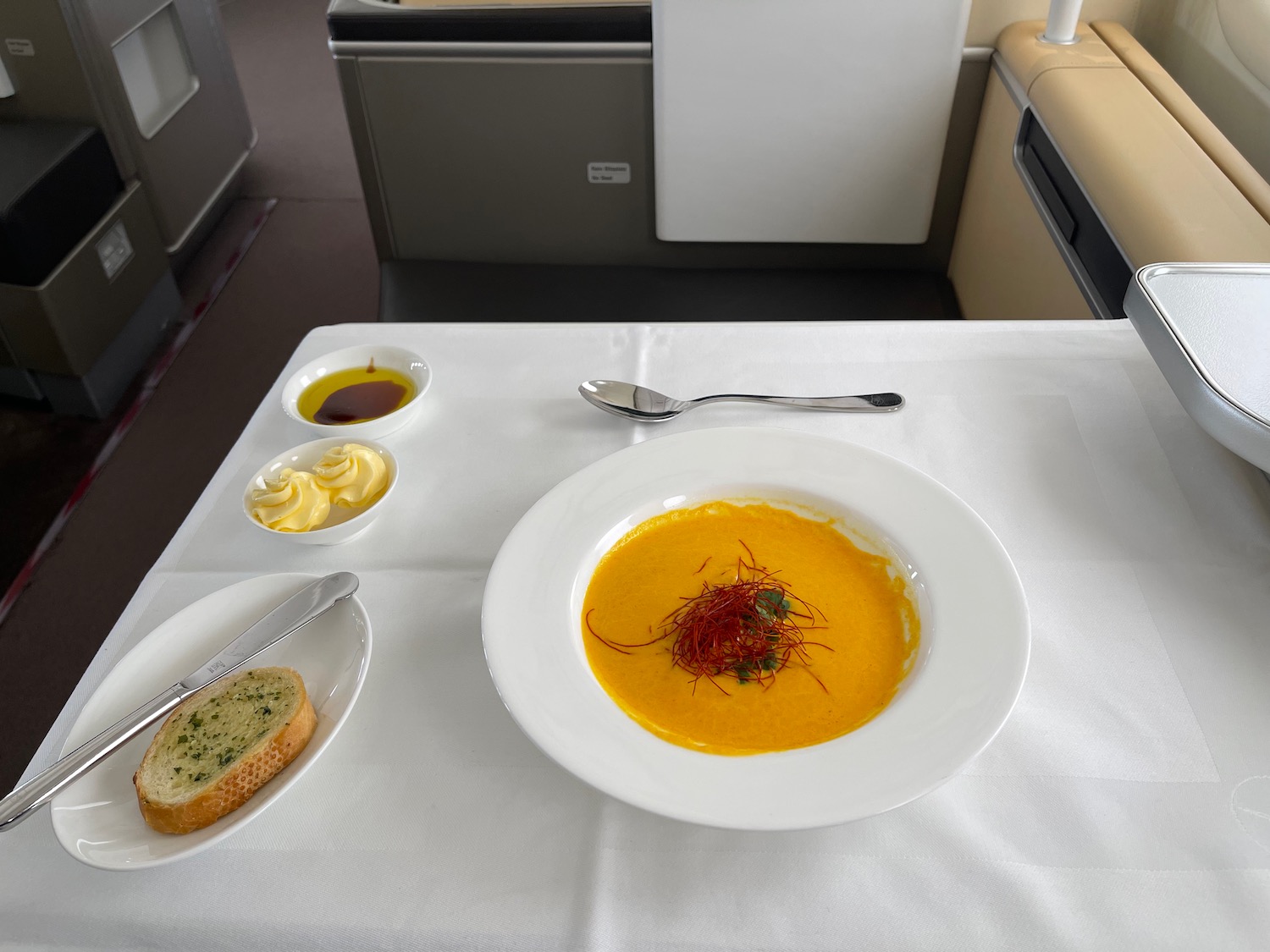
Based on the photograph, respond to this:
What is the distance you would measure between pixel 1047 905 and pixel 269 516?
57 cm

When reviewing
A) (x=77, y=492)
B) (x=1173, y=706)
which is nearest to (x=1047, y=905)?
(x=1173, y=706)

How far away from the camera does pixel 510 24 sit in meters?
1.43

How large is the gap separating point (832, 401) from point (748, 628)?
297mm

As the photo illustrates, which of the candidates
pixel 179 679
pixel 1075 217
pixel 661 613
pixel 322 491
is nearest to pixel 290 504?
pixel 322 491

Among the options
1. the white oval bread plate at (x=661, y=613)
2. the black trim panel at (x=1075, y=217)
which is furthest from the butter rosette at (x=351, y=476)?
the black trim panel at (x=1075, y=217)

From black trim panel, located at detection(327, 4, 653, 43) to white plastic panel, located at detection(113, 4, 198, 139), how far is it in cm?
78

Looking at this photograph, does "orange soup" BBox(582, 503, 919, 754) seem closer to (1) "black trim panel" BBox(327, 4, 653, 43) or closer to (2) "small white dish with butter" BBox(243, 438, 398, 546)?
(2) "small white dish with butter" BBox(243, 438, 398, 546)

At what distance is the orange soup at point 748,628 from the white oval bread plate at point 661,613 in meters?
0.01

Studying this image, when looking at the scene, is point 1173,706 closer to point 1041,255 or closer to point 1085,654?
point 1085,654

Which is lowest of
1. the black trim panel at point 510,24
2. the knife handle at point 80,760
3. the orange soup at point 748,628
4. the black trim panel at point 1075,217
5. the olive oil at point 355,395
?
the black trim panel at point 1075,217

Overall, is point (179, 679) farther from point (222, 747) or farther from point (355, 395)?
point (355, 395)

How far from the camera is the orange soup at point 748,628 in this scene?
1.79 feet

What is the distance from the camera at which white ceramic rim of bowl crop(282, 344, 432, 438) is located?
78 centimetres

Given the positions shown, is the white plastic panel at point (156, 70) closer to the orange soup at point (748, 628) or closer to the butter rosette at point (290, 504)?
the butter rosette at point (290, 504)
